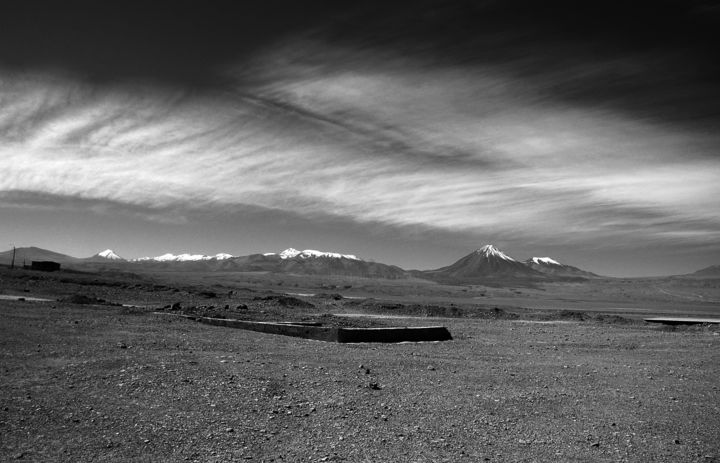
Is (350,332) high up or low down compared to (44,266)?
down

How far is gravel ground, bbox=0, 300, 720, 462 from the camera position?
25.5 feet

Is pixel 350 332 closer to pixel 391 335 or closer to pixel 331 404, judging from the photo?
pixel 391 335

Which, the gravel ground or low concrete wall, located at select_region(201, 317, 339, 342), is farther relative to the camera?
low concrete wall, located at select_region(201, 317, 339, 342)

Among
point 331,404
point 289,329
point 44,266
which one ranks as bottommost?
point 331,404

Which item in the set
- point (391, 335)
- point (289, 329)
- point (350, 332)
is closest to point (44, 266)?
point (289, 329)

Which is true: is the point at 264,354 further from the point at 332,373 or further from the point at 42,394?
the point at 42,394

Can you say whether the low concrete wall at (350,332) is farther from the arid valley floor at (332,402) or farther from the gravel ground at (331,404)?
the gravel ground at (331,404)

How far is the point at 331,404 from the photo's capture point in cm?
986

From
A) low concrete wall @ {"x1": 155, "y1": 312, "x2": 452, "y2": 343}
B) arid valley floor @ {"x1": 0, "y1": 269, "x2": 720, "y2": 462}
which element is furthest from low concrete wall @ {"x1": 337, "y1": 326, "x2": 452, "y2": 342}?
arid valley floor @ {"x1": 0, "y1": 269, "x2": 720, "y2": 462}

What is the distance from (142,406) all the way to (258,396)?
6.41ft

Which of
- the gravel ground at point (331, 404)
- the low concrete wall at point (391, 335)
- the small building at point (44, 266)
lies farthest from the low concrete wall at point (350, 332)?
the small building at point (44, 266)

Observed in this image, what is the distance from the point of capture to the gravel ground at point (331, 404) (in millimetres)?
7773

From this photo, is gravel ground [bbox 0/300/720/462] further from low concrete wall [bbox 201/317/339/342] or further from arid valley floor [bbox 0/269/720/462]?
low concrete wall [bbox 201/317/339/342]

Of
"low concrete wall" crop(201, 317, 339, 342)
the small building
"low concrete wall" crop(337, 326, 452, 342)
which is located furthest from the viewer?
the small building
